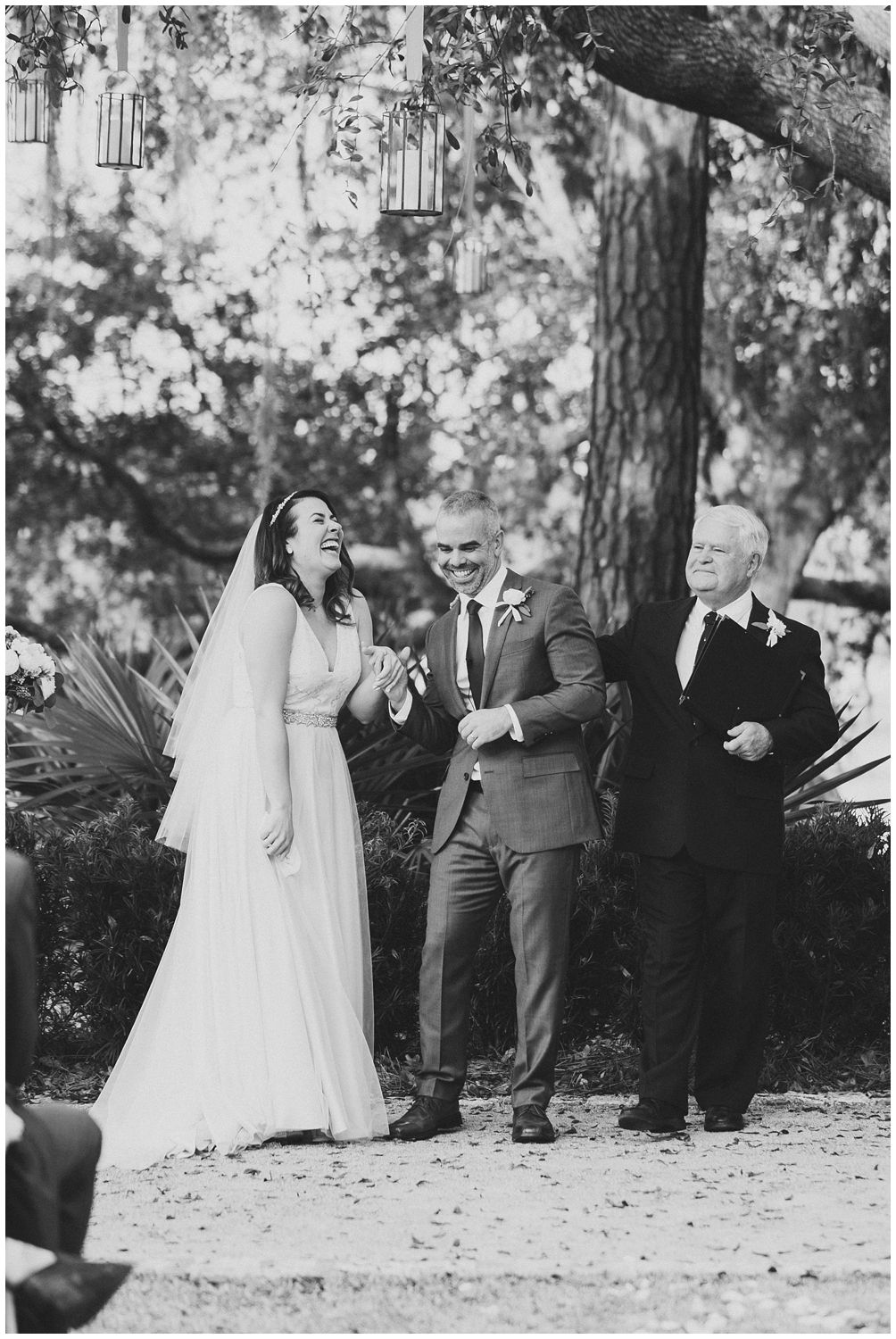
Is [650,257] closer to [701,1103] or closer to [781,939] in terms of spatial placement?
[781,939]

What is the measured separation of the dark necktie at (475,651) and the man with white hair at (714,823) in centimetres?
57

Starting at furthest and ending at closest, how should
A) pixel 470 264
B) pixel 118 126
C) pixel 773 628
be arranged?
pixel 470 264
pixel 118 126
pixel 773 628

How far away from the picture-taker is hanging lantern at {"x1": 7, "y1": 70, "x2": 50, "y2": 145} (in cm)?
580

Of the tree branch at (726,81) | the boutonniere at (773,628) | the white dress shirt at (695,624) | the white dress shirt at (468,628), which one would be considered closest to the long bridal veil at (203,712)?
the white dress shirt at (468,628)

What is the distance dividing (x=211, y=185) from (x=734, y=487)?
553 centimetres

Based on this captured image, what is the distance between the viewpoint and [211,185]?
1369cm

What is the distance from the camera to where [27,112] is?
19.0 feet

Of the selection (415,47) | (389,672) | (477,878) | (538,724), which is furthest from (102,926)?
(415,47)

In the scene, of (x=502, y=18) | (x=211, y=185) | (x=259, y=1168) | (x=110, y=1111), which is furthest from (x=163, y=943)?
(x=211, y=185)

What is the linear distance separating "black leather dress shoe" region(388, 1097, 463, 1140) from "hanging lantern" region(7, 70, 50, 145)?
380 centimetres

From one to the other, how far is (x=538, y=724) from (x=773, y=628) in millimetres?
880

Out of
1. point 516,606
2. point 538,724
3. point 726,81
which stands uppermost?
point 726,81

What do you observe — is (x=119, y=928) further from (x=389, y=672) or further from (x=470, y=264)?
(x=470, y=264)

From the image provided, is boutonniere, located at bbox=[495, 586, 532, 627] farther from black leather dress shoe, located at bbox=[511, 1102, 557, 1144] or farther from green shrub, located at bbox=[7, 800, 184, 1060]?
green shrub, located at bbox=[7, 800, 184, 1060]
